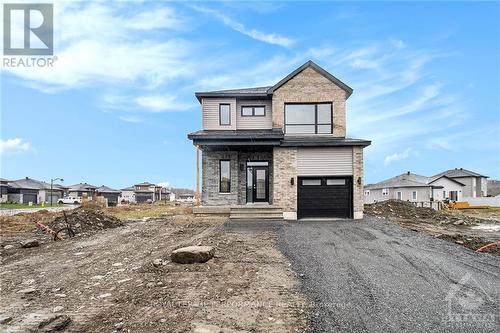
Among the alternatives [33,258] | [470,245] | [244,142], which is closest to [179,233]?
[33,258]

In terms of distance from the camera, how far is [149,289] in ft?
19.9

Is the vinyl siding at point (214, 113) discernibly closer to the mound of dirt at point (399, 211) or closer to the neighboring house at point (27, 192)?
the mound of dirt at point (399, 211)

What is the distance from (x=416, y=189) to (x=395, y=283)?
42668mm

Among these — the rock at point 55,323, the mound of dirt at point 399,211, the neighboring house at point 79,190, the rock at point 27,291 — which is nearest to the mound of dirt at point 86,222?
the rock at point 27,291

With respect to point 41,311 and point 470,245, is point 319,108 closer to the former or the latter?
point 470,245

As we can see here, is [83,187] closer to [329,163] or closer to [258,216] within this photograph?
[258,216]

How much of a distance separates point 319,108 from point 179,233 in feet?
36.3

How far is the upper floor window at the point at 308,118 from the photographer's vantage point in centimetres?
1806

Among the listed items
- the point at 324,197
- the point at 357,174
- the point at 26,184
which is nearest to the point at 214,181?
the point at 324,197

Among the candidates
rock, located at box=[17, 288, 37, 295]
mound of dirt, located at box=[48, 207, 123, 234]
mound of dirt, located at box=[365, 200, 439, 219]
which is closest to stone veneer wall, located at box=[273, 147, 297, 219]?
mound of dirt, located at box=[365, 200, 439, 219]

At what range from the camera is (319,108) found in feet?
59.5

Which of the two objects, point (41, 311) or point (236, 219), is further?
point (236, 219)

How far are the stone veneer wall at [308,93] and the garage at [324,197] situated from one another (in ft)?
13.3

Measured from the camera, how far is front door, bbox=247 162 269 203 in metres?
17.8
